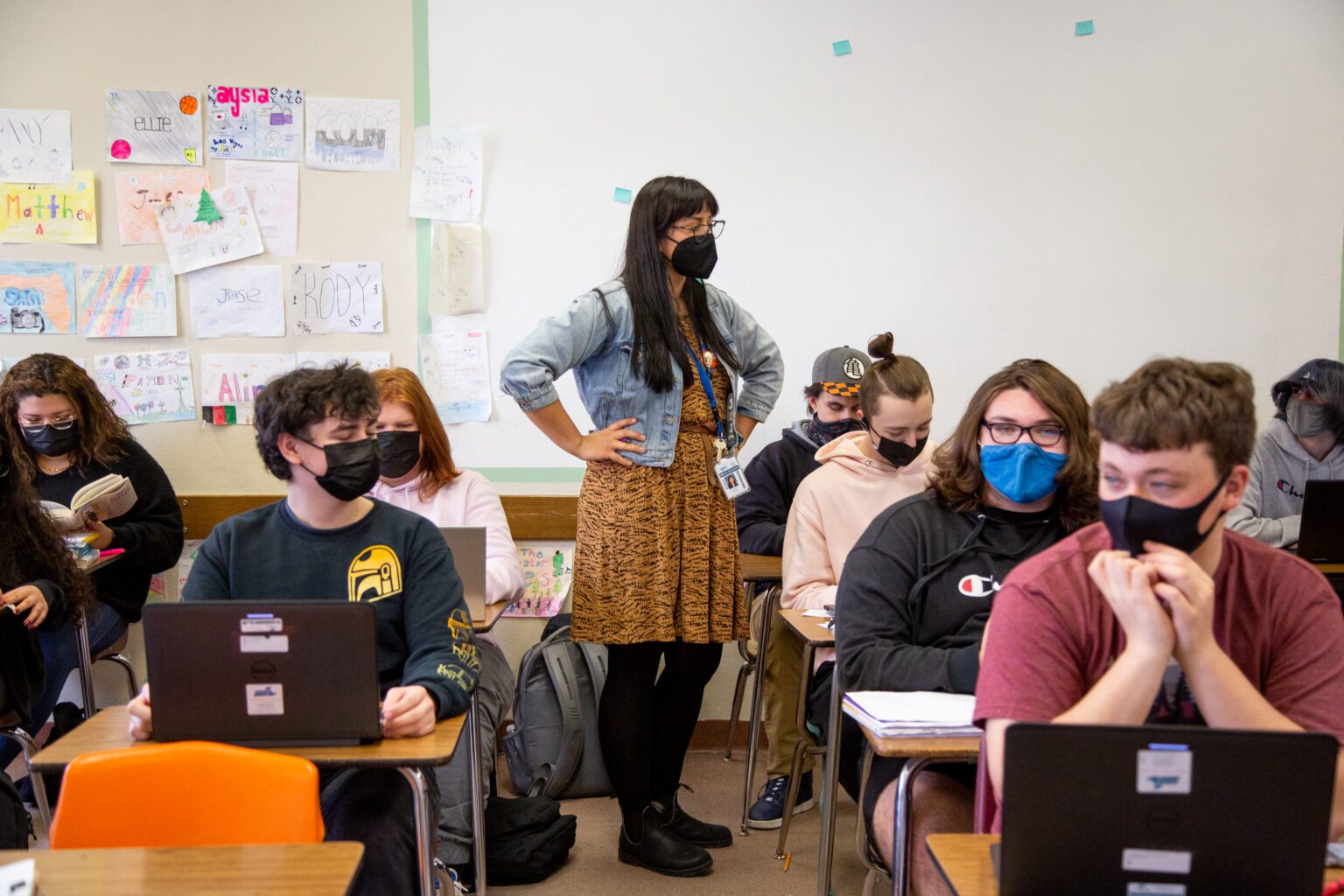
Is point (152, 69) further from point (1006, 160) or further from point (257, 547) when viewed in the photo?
point (1006, 160)

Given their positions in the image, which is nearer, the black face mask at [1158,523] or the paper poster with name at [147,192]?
the black face mask at [1158,523]

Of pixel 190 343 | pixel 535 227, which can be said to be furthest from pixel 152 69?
pixel 535 227

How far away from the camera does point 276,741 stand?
5.68 ft

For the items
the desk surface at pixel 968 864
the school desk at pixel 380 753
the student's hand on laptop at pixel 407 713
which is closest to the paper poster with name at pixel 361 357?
the school desk at pixel 380 753

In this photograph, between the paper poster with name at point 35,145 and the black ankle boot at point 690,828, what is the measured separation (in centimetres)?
297

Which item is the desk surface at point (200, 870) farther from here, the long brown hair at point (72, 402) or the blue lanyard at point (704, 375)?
the long brown hair at point (72, 402)

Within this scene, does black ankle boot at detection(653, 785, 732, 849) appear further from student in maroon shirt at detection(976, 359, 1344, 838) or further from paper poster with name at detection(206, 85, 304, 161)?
paper poster with name at detection(206, 85, 304, 161)

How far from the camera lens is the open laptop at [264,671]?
1675mm

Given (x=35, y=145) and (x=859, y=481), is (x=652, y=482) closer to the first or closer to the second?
(x=859, y=481)

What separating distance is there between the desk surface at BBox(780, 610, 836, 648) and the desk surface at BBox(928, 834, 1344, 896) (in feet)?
2.98

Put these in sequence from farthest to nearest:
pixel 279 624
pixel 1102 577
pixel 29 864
→ pixel 279 624
pixel 1102 577
pixel 29 864

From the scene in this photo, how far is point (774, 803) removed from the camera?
10.8 feet

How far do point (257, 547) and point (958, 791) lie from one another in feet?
4.54

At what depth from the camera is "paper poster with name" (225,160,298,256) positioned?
3.82m
